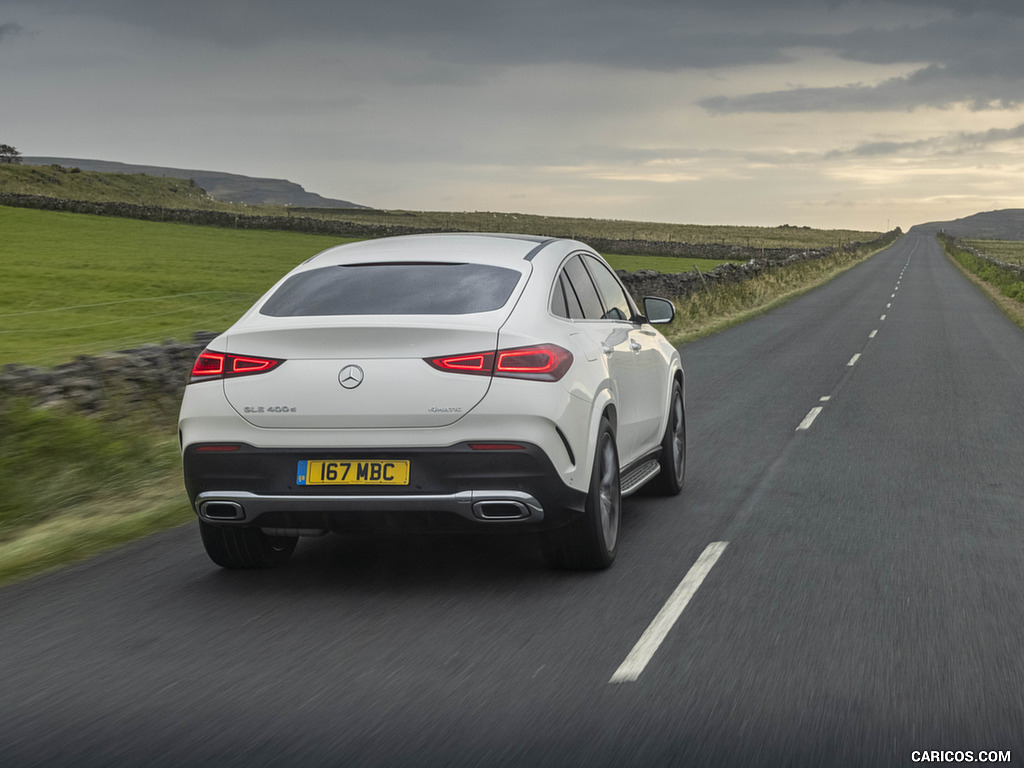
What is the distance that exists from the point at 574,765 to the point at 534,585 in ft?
7.58

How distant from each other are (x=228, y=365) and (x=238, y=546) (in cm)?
112

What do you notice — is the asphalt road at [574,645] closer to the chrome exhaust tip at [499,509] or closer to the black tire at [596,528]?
the black tire at [596,528]

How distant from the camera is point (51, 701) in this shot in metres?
4.21

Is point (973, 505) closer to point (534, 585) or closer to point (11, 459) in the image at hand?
point (534, 585)

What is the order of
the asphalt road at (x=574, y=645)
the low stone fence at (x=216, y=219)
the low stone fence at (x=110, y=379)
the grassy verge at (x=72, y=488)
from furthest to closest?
the low stone fence at (x=216, y=219) < the low stone fence at (x=110, y=379) < the grassy verge at (x=72, y=488) < the asphalt road at (x=574, y=645)

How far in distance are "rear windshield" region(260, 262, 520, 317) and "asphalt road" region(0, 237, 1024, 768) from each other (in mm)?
1440

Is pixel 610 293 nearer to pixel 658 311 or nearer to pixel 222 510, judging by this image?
pixel 658 311

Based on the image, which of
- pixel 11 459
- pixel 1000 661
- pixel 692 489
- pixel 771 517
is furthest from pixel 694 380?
pixel 1000 661

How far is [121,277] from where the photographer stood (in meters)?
37.5

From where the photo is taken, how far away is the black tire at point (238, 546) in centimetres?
610

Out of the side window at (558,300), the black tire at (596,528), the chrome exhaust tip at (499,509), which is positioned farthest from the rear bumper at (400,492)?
the side window at (558,300)

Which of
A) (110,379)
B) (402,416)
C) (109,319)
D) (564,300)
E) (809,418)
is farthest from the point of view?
(109,319)

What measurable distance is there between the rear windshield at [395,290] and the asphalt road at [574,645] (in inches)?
56.7

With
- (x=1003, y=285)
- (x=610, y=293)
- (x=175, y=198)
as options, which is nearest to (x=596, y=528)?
(x=610, y=293)
